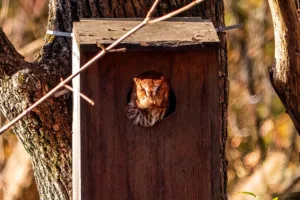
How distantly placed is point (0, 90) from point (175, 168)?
90 centimetres

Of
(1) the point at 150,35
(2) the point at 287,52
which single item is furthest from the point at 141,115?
(2) the point at 287,52

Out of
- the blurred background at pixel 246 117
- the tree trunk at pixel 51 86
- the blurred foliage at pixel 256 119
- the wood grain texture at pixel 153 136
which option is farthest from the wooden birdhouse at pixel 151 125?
the blurred background at pixel 246 117

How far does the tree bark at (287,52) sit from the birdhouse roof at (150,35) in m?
0.52

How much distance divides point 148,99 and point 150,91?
3 centimetres

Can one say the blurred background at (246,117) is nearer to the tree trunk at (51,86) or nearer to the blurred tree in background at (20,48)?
the blurred tree in background at (20,48)

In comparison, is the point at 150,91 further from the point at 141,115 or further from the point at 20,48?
the point at 20,48

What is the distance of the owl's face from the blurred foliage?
14.3 feet

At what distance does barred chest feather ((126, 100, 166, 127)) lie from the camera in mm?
2357

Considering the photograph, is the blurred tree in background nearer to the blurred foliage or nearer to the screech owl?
the blurred foliage

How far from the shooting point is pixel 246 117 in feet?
24.9

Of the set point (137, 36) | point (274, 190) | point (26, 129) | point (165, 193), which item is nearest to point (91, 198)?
point (165, 193)

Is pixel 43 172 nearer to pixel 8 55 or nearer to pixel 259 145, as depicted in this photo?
pixel 8 55

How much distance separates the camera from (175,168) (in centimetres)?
239

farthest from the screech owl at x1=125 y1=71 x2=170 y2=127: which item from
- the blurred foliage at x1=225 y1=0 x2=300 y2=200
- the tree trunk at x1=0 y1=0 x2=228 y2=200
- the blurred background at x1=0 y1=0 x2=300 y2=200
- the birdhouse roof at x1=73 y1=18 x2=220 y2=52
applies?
the blurred background at x1=0 y1=0 x2=300 y2=200
